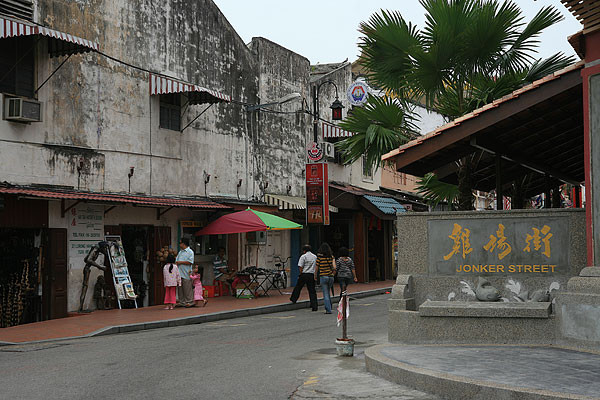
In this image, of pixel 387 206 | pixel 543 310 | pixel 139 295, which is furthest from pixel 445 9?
pixel 387 206

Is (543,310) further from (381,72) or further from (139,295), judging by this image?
(139,295)

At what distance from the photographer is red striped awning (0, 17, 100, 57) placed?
1460 cm

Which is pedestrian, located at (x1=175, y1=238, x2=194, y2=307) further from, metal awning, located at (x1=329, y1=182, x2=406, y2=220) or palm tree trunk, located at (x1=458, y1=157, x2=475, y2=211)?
metal awning, located at (x1=329, y1=182, x2=406, y2=220)

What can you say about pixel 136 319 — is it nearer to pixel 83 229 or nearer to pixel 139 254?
pixel 83 229

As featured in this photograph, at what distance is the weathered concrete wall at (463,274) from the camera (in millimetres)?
10273

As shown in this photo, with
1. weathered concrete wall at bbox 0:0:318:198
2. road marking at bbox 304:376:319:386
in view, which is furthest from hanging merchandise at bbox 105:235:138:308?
road marking at bbox 304:376:319:386

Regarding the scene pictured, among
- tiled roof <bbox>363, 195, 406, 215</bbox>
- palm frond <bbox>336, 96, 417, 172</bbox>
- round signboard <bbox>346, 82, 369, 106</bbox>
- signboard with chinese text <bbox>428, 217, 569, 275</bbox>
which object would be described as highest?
round signboard <bbox>346, 82, 369, 106</bbox>

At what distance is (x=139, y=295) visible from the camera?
19.4 m

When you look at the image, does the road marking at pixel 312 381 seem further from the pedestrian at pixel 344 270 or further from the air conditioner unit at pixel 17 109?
the air conditioner unit at pixel 17 109

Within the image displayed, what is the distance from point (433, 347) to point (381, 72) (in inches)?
281

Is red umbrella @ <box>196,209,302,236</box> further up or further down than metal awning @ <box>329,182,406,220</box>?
further down

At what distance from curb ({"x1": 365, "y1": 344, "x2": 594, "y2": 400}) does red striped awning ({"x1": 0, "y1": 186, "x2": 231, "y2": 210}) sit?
9.02m

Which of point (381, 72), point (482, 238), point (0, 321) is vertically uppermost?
point (381, 72)

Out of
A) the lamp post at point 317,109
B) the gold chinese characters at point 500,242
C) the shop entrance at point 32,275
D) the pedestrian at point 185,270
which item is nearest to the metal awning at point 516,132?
the gold chinese characters at point 500,242
